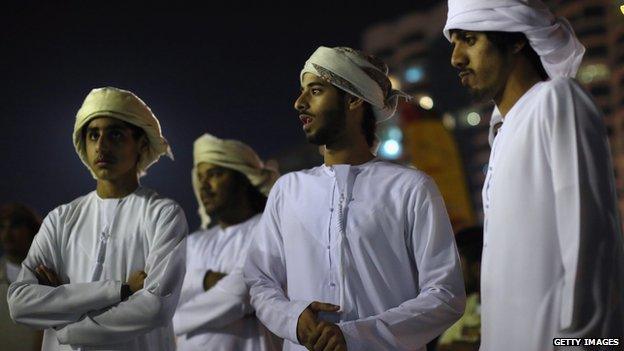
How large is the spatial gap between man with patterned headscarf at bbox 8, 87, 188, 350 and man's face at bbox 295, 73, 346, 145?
891mm

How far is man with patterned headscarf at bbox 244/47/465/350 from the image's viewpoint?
14.1 feet

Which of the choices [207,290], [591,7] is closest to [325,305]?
[207,290]

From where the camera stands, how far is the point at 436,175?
18578 mm

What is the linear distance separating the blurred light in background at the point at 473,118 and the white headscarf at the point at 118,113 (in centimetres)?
6533

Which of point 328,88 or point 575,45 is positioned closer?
point 575,45

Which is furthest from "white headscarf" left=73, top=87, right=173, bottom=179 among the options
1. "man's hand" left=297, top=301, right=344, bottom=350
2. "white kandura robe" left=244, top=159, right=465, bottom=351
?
"man's hand" left=297, top=301, right=344, bottom=350

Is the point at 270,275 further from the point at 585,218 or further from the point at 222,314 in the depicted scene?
the point at 585,218

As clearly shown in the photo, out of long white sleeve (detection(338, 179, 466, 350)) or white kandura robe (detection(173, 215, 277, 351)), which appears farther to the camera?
white kandura robe (detection(173, 215, 277, 351))

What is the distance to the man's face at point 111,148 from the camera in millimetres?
5062

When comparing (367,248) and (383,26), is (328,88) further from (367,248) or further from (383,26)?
(383,26)

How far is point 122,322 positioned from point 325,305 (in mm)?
1040

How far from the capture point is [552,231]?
3.42 metres

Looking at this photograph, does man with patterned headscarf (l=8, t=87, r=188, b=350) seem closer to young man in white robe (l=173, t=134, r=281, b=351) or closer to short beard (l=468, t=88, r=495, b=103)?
young man in white robe (l=173, t=134, r=281, b=351)

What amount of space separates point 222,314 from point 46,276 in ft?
4.65
